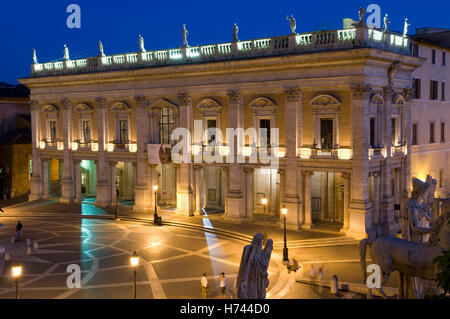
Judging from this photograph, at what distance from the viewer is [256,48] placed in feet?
123

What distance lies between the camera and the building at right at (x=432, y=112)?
42781 millimetres

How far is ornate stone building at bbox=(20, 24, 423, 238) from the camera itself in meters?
34.1

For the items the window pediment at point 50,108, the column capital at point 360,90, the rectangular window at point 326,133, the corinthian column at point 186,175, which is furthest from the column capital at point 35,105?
the column capital at point 360,90

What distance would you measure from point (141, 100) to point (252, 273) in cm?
3007

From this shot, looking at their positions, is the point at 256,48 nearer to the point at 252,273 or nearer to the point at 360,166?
the point at 360,166

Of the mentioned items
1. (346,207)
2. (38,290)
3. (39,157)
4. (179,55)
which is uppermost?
(179,55)

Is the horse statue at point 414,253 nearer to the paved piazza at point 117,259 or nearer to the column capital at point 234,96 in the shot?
the paved piazza at point 117,259

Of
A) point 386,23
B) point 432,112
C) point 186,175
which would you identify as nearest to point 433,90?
point 432,112

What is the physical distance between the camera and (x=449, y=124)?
48.4 m

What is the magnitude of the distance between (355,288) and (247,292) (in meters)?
9.99
